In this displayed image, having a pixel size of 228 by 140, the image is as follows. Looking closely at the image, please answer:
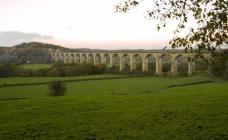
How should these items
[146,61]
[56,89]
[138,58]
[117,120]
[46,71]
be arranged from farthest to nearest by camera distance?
[138,58] → [146,61] → [46,71] → [56,89] → [117,120]

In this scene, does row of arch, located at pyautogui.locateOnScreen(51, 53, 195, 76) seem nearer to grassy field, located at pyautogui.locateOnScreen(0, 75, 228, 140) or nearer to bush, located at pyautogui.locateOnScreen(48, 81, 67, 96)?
bush, located at pyautogui.locateOnScreen(48, 81, 67, 96)

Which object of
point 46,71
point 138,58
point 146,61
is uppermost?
point 138,58

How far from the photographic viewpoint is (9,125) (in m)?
14.4

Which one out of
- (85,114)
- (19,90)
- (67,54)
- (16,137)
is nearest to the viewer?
(16,137)

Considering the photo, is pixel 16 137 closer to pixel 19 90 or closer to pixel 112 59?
pixel 19 90

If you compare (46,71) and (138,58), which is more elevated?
(138,58)

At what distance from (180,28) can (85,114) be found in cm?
826

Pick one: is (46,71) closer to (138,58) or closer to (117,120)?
(138,58)

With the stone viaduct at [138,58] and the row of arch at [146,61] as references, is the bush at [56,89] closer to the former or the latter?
the stone viaduct at [138,58]

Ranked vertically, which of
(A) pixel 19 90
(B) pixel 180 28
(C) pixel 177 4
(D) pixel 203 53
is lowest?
(A) pixel 19 90

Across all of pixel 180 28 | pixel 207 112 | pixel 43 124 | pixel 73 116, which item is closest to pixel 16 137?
pixel 43 124

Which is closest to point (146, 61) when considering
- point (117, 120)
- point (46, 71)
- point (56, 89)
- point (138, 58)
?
point (138, 58)

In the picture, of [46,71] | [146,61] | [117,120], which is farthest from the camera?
[146,61]

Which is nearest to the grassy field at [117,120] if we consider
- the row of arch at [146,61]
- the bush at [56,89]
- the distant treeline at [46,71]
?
the bush at [56,89]
